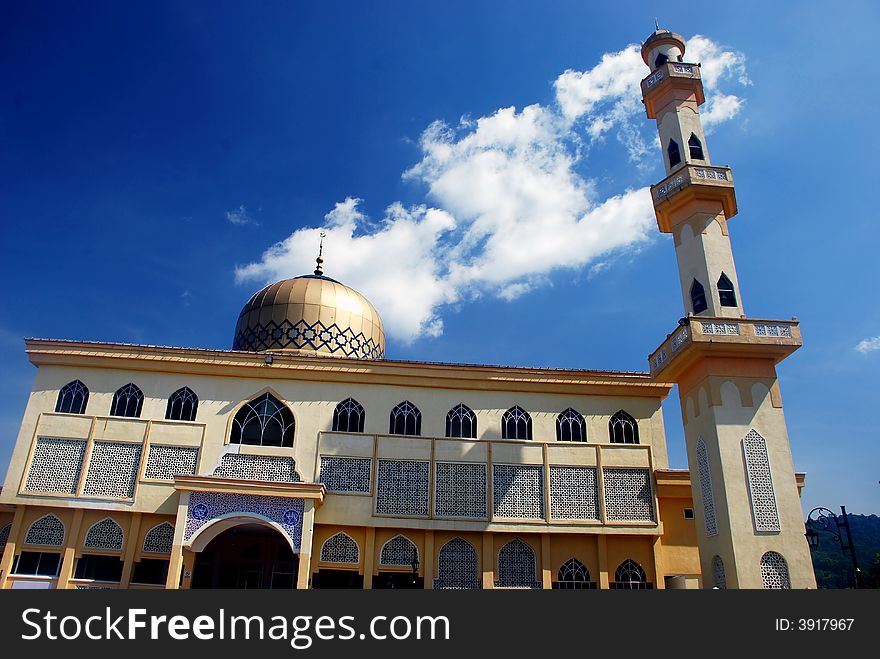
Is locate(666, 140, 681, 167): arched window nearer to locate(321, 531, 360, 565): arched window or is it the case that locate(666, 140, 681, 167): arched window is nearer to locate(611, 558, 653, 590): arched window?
locate(611, 558, 653, 590): arched window

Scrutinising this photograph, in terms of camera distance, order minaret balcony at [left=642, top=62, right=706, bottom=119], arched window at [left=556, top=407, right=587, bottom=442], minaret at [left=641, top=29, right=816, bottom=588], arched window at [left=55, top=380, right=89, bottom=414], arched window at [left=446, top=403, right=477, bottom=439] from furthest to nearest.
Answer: minaret balcony at [left=642, top=62, right=706, bottom=119] → arched window at [left=556, top=407, right=587, bottom=442] → arched window at [left=446, top=403, right=477, bottom=439] → arched window at [left=55, top=380, right=89, bottom=414] → minaret at [left=641, top=29, right=816, bottom=588]

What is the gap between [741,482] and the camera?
1368 centimetres

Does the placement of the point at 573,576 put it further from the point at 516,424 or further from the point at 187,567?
the point at 187,567

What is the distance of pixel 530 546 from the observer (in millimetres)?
16750

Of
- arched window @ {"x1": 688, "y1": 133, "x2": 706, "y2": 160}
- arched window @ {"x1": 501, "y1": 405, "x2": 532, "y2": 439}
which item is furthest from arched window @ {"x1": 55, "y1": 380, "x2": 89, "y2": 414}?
arched window @ {"x1": 688, "y1": 133, "x2": 706, "y2": 160}

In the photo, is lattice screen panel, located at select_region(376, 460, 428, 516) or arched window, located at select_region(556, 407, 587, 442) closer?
lattice screen panel, located at select_region(376, 460, 428, 516)

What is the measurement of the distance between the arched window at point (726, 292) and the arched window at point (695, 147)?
3.50 meters

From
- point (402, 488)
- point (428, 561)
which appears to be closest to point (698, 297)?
point (402, 488)

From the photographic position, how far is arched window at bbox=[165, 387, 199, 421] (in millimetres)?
17109

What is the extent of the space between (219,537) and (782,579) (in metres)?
13.1

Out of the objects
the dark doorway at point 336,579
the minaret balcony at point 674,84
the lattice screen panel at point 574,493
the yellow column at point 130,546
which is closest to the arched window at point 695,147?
the minaret balcony at point 674,84

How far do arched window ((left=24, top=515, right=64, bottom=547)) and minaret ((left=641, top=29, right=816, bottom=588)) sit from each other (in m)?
14.8

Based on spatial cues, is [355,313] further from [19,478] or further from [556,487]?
[19,478]
